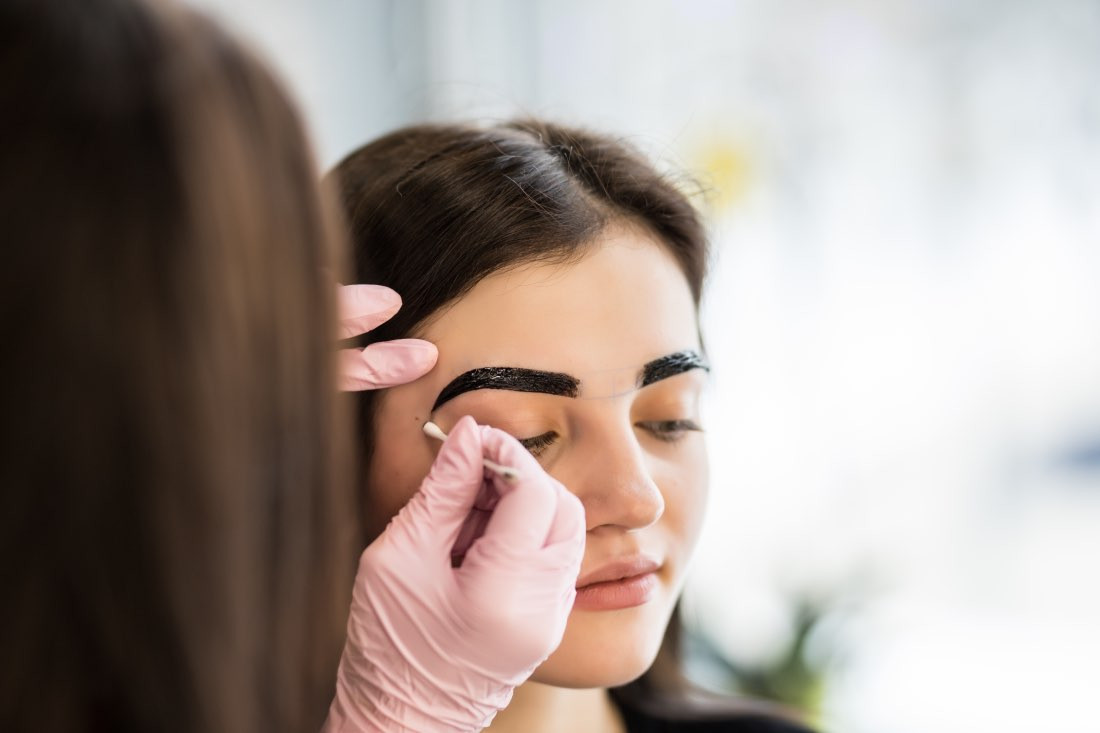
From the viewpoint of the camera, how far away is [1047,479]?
6.53ft

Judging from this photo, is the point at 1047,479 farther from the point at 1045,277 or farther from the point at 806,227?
the point at 806,227

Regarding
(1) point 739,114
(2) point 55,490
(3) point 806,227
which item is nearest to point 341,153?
(1) point 739,114

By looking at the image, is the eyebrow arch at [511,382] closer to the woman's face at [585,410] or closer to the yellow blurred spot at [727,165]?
the woman's face at [585,410]

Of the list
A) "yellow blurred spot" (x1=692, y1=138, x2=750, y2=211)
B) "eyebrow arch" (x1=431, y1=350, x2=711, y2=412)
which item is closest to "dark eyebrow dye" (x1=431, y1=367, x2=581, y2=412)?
"eyebrow arch" (x1=431, y1=350, x2=711, y2=412)

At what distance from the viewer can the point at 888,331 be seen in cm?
217

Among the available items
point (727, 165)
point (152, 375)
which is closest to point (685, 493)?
point (152, 375)

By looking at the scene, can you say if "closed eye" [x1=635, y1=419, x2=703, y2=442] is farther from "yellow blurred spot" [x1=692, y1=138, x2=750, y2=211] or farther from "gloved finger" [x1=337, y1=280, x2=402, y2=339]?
"yellow blurred spot" [x1=692, y1=138, x2=750, y2=211]

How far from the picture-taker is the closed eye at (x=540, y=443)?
97 centimetres

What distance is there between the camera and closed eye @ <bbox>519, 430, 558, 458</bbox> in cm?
97

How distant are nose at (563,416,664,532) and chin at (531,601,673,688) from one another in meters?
0.10

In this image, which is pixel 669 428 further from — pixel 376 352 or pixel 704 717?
pixel 704 717

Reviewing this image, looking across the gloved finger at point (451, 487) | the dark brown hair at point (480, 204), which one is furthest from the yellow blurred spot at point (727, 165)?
the gloved finger at point (451, 487)

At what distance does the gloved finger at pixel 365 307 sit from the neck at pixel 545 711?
1.51ft

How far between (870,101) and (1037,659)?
134 cm
